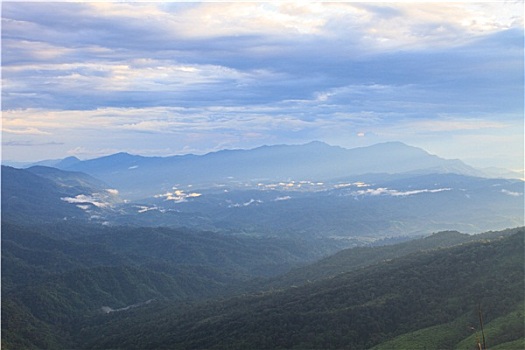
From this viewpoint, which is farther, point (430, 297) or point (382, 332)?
point (430, 297)

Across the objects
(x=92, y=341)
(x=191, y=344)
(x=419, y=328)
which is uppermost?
(x=419, y=328)

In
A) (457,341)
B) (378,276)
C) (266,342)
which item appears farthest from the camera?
(378,276)

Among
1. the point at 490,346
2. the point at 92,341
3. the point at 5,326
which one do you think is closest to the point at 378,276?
the point at 490,346

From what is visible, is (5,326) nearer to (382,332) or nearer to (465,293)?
(382,332)

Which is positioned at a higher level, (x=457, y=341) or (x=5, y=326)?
(x=457, y=341)

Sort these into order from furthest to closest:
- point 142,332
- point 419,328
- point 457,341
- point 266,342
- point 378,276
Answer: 1. point 142,332
2. point 378,276
3. point 266,342
4. point 419,328
5. point 457,341

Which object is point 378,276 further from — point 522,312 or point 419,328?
point 522,312
